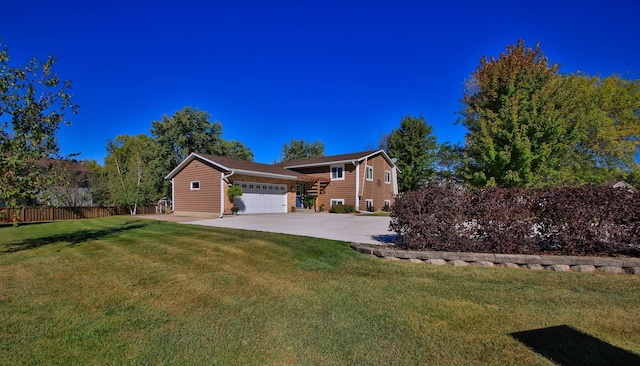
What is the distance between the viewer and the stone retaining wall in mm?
5086

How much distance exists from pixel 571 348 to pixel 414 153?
30.1m

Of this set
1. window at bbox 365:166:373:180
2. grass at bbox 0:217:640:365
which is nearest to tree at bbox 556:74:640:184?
window at bbox 365:166:373:180

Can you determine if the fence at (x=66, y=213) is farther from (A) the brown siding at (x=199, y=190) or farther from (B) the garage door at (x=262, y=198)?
(B) the garage door at (x=262, y=198)

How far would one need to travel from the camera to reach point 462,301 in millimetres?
3785

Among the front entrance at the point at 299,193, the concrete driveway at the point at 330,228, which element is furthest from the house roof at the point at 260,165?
the concrete driveway at the point at 330,228

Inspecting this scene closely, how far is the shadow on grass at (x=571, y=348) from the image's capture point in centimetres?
246

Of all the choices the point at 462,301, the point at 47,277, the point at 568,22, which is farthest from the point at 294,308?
the point at 568,22

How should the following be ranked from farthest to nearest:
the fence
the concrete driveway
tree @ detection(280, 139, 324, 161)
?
tree @ detection(280, 139, 324, 161) → the fence → the concrete driveway

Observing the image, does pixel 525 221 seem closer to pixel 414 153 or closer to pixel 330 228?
pixel 330 228

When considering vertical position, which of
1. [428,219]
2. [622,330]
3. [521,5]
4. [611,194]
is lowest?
[622,330]

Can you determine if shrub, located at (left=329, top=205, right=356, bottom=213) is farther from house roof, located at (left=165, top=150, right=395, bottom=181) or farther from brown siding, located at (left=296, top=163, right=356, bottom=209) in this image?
house roof, located at (left=165, top=150, right=395, bottom=181)

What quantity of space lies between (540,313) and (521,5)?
12243 millimetres

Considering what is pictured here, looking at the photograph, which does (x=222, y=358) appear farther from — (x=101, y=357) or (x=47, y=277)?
(x=47, y=277)

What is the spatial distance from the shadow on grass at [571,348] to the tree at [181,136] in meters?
29.4
